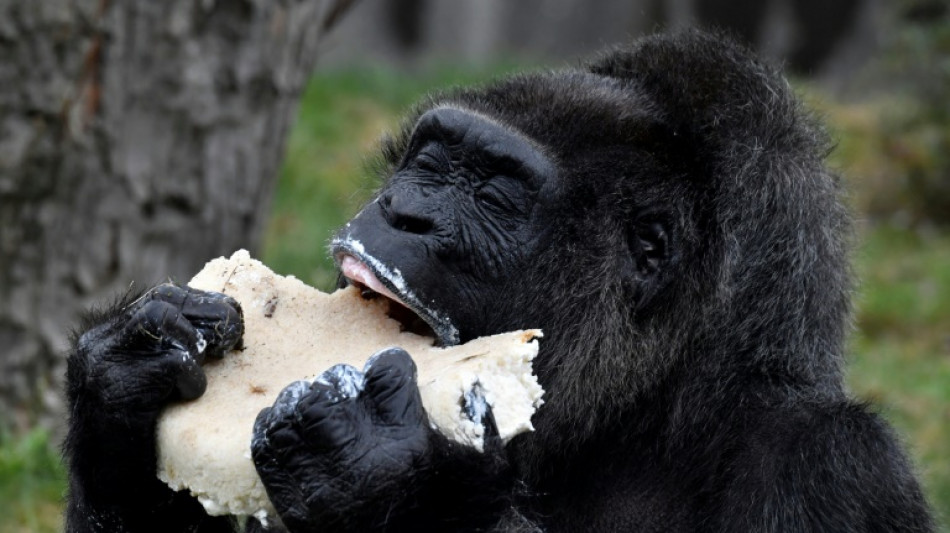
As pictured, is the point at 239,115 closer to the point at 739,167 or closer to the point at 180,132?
the point at 180,132

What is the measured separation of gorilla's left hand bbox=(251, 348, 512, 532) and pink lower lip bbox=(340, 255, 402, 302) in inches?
17.6

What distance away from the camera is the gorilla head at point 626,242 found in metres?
4.36

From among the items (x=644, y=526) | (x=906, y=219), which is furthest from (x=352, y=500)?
(x=906, y=219)

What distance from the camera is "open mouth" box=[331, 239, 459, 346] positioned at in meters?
4.05

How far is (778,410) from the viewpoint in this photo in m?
4.31

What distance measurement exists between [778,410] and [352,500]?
149 cm

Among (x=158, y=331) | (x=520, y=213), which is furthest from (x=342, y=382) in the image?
(x=520, y=213)

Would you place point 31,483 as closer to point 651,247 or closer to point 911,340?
point 651,247

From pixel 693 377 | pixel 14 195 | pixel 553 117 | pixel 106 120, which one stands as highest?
pixel 553 117

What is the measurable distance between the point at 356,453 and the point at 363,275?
696 mm

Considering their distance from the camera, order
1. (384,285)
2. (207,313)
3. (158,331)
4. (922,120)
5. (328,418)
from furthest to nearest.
→ (922,120), (384,285), (207,313), (158,331), (328,418)

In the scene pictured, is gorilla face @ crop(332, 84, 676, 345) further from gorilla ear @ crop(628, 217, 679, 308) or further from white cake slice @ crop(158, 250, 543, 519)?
white cake slice @ crop(158, 250, 543, 519)

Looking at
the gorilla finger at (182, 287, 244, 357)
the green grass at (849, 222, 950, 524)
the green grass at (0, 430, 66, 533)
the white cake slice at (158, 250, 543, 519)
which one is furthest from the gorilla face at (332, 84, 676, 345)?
the green grass at (0, 430, 66, 533)

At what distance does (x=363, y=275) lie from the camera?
4.10m
